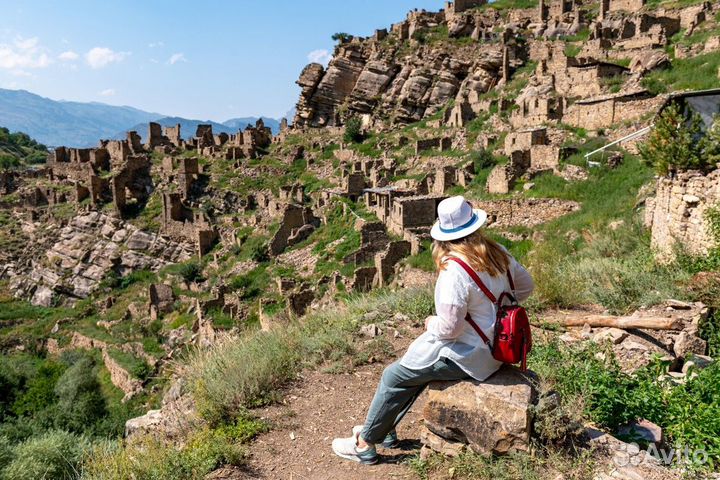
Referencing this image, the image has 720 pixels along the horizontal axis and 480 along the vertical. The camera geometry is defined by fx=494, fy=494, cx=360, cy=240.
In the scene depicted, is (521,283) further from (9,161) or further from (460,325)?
(9,161)

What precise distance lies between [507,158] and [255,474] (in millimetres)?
19449

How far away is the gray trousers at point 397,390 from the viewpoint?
3.57 metres

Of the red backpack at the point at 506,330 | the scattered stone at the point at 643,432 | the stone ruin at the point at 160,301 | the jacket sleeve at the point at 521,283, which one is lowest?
the stone ruin at the point at 160,301

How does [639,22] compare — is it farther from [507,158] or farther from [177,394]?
[177,394]

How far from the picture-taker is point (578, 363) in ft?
14.7

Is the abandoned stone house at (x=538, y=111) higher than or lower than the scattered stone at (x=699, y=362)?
higher

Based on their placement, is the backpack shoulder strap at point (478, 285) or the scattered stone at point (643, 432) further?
the scattered stone at point (643, 432)

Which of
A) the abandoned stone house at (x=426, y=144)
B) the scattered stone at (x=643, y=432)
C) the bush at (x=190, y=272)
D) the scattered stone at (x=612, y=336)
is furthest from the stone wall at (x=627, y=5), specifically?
the scattered stone at (x=643, y=432)

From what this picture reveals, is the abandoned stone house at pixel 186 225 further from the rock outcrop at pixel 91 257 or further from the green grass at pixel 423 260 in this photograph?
the green grass at pixel 423 260

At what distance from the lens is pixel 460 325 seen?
129 inches

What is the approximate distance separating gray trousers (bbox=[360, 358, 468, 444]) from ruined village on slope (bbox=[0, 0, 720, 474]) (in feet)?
8.33

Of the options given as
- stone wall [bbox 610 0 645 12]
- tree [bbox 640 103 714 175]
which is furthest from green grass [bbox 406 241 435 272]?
stone wall [bbox 610 0 645 12]

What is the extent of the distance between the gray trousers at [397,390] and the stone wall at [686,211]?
547cm

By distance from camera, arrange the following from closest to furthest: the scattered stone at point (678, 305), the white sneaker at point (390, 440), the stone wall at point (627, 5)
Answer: the white sneaker at point (390, 440), the scattered stone at point (678, 305), the stone wall at point (627, 5)
